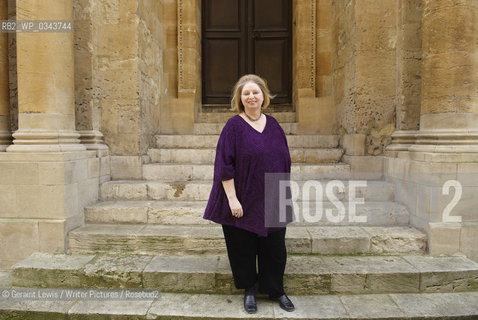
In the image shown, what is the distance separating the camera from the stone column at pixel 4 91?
386cm

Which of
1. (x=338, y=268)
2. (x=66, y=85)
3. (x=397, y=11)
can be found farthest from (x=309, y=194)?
(x=66, y=85)

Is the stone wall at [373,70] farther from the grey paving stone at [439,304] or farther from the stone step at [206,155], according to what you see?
the grey paving stone at [439,304]

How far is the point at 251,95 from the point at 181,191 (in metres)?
2.04

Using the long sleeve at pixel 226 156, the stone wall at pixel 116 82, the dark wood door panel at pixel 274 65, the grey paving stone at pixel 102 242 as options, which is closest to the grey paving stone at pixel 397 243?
the long sleeve at pixel 226 156

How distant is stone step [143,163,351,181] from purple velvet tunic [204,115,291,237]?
1.94m

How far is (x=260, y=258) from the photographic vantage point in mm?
2680

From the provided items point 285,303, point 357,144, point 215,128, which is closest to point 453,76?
point 357,144

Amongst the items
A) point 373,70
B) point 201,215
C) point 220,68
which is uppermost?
point 220,68

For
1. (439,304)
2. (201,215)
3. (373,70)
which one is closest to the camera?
(439,304)

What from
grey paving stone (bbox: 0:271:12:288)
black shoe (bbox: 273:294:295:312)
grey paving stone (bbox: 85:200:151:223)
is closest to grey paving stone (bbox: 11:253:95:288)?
Answer: grey paving stone (bbox: 0:271:12:288)

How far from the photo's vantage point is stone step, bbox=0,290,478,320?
2.58 meters

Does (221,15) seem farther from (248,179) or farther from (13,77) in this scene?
(248,179)

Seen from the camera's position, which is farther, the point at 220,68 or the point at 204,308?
the point at 220,68

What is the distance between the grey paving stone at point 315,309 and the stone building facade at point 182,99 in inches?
51.7
